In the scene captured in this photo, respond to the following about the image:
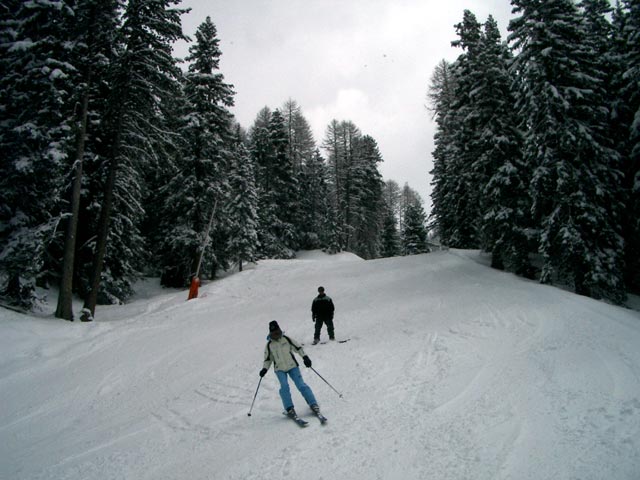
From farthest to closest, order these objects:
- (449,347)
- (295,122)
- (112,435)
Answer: (295,122)
(449,347)
(112,435)

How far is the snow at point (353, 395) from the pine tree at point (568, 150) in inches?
89.1

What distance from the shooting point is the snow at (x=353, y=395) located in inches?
204

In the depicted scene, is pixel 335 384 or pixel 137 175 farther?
pixel 137 175

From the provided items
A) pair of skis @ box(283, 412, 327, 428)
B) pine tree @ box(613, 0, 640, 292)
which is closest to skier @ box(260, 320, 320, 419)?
pair of skis @ box(283, 412, 327, 428)

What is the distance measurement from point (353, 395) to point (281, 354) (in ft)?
5.98

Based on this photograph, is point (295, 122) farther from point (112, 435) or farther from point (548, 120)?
point (112, 435)

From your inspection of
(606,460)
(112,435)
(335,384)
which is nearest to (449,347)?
(335,384)

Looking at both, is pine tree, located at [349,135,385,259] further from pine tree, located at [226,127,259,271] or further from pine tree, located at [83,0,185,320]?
pine tree, located at [83,0,185,320]

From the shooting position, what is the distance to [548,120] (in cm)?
1625

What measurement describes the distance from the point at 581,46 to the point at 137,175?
22.2m

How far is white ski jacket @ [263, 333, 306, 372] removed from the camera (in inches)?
276

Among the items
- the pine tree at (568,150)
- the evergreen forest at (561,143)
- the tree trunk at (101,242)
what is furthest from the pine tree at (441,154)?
the tree trunk at (101,242)

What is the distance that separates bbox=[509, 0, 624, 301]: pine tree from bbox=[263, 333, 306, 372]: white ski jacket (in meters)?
14.2

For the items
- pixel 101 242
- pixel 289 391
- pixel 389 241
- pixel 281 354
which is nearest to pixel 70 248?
pixel 101 242
